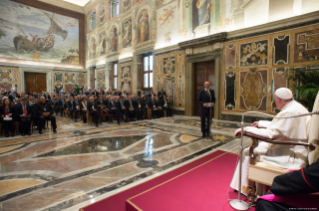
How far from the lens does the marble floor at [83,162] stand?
2375 millimetres

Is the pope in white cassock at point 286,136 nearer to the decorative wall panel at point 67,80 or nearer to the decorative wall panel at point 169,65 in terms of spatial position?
the decorative wall panel at point 169,65

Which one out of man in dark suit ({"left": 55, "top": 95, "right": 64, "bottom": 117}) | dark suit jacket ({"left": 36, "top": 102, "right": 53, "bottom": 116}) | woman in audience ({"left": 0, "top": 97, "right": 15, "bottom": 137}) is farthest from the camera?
man in dark suit ({"left": 55, "top": 95, "right": 64, "bottom": 117})

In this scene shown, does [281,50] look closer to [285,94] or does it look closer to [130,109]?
[285,94]

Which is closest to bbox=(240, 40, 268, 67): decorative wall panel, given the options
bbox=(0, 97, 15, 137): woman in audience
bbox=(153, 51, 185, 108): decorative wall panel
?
bbox=(153, 51, 185, 108): decorative wall panel

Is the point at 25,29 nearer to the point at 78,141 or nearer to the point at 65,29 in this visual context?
the point at 65,29

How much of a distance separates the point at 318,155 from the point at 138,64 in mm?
12874

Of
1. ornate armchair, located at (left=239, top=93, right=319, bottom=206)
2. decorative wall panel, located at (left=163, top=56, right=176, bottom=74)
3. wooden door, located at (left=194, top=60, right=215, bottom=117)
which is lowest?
ornate armchair, located at (left=239, top=93, right=319, bottom=206)

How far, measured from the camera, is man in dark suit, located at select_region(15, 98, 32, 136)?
580cm

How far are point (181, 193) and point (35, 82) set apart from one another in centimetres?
1921

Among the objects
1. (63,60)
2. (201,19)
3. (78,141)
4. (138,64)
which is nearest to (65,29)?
(63,60)

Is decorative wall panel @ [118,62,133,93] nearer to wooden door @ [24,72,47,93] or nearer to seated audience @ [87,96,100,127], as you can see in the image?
seated audience @ [87,96,100,127]

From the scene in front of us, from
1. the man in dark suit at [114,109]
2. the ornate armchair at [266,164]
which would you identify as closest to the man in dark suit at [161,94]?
the man in dark suit at [114,109]

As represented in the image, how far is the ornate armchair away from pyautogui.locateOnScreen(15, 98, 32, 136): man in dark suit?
6603mm

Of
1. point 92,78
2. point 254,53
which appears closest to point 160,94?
point 254,53
